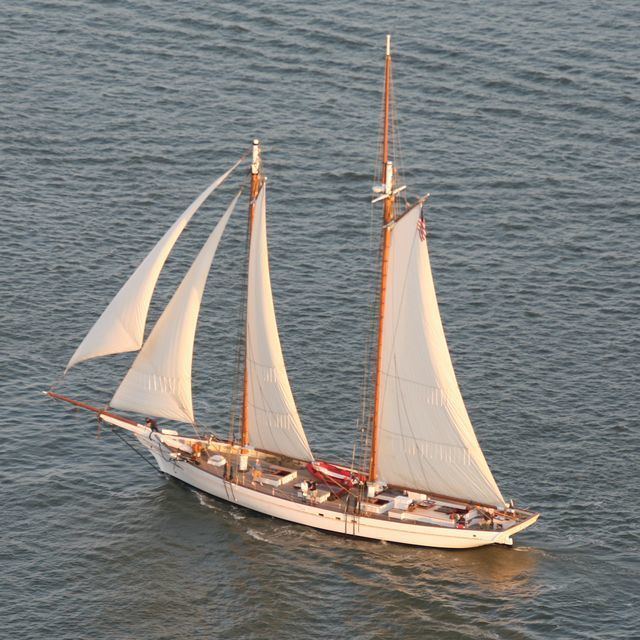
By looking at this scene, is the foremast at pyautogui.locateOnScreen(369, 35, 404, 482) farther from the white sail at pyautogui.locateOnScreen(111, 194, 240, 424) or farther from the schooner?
the white sail at pyautogui.locateOnScreen(111, 194, 240, 424)

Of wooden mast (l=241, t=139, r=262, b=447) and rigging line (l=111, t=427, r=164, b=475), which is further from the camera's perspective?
rigging line (l=111, t=427, r=164, b=475)

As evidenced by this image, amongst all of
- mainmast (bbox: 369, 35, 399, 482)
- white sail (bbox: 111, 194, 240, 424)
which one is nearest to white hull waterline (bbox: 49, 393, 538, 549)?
white sail (bbox: 111, 194, 240, 424)

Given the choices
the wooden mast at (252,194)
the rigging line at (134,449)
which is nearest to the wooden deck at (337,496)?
the wooden mast at (252,194)

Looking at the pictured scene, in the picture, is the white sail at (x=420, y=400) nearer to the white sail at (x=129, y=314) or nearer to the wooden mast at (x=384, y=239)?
the wooden mast at (x=384, y=239)

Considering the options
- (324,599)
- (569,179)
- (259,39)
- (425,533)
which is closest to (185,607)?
(324,599)

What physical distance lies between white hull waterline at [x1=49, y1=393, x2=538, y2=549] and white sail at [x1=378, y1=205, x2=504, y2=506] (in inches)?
71.1

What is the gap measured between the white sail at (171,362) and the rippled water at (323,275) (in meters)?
6.32

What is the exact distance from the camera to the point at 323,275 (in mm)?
143750

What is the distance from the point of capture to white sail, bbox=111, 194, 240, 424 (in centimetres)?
10994

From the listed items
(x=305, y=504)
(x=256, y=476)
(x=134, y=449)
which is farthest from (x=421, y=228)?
(x=134, y=449)

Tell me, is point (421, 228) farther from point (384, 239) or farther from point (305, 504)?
→ point (305, 504)

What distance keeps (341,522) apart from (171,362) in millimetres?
14948

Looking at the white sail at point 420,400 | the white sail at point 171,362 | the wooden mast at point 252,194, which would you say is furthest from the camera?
the white sail at point 171,362

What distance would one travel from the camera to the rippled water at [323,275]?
10450 centimetres
